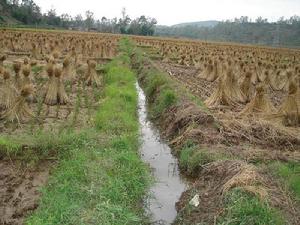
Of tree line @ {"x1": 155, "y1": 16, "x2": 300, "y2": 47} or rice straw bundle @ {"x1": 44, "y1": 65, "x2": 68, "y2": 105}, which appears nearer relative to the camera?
rice straw bundle @ {"x1": 44, "y1": 65, "x2": 68, "y2": 105}

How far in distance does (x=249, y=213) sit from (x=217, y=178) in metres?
1.80

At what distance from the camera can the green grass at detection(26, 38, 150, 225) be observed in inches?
250

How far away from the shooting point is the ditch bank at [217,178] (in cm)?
653

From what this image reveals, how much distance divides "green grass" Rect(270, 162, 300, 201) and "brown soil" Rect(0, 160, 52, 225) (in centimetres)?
441

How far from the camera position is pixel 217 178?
8.18m

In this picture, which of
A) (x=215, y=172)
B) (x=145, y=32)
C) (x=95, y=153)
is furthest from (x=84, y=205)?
(x=145, y=32)

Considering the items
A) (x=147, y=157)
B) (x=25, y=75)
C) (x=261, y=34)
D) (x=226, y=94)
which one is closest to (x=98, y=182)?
(x=147, y=157)

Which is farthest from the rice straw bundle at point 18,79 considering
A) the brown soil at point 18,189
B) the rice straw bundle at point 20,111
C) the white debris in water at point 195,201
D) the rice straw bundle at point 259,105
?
the white debris in water at point 195,201

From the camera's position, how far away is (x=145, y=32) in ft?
283

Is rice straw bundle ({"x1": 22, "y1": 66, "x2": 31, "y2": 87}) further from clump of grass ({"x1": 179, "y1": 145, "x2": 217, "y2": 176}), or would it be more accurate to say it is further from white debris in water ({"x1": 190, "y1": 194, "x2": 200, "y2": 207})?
white debris in water ({"x1": 190, "y1": 194, "x2": 200, "y2": 207})

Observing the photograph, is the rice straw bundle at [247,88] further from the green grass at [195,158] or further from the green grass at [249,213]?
the green grass at [249,213]

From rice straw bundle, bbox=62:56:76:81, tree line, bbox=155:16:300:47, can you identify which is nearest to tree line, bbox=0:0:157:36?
tree line, bbox=155:16:300:47

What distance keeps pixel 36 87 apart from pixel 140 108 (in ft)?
12.9

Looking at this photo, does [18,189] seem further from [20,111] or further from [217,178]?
[20,111]
